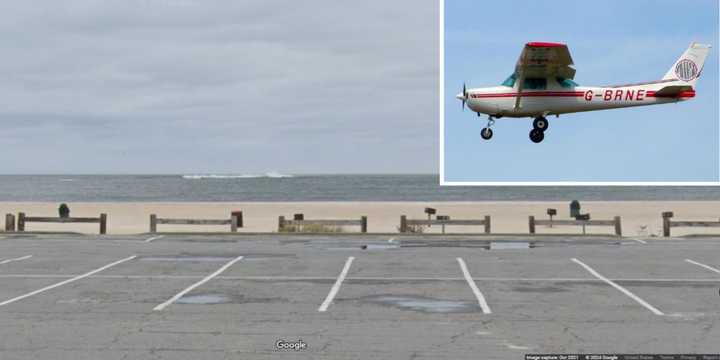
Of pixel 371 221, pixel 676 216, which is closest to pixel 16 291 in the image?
pixel 371 221

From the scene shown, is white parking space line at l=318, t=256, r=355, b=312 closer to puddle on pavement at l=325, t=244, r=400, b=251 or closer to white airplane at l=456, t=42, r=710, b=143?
puddle on pavement at l=325, t=244, r=400, b=251

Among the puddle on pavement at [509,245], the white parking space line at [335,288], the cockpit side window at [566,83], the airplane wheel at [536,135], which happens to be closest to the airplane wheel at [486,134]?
the airplane wheel at [536,135]

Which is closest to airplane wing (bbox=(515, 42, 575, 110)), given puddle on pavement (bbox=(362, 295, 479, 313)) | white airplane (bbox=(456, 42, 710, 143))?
white airplane (bbox=(456, 42, 710, 143))

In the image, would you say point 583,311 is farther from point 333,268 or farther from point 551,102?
point 333,268

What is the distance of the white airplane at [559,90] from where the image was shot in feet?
38.9

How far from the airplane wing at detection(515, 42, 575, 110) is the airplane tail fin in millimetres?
1393

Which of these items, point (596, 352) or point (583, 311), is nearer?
point (596, 352)

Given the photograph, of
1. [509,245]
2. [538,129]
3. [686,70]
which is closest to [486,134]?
[538,129]

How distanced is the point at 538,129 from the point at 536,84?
2474mm

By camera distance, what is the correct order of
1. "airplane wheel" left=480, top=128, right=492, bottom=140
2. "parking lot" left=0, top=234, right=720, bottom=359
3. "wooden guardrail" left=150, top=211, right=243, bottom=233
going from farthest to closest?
1. "wooden guardrail" left=150, top=211, right=243, bottom=233
2. "parking lot" left=0, top=234, right=720, bottom=359
3. "airplane wheel" left=480, top=128, right=492, bottom=140

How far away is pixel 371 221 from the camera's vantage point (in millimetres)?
59062

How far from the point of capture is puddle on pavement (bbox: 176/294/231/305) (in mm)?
18672

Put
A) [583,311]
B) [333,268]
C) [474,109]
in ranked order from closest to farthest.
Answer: [474,109] → [583,311] → [333,268]

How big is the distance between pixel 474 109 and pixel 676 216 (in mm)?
56204
